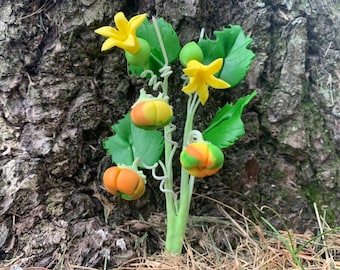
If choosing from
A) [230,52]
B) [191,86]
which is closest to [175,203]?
[191,86]

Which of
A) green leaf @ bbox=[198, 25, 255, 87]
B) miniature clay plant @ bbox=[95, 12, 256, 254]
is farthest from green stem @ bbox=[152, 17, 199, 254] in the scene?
green leaf @ bbox=[198, 25, 255, 87]

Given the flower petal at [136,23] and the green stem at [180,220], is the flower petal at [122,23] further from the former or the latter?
→ the green stem at [180,220]

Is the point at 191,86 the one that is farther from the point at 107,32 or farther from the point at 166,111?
the point at 107,32

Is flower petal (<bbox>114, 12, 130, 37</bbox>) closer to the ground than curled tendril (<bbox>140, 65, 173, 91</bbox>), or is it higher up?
higher up

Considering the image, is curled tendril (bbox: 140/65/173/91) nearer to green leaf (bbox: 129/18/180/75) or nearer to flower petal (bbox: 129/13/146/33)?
green leaf (bbox: 129/18/180/75)

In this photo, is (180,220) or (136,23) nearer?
(136,23)

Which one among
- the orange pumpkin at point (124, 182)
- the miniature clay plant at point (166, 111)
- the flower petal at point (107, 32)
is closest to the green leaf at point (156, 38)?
the miniature clay plant at point (166, 111)
